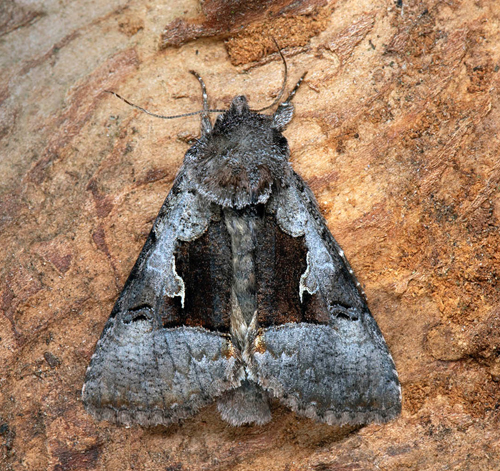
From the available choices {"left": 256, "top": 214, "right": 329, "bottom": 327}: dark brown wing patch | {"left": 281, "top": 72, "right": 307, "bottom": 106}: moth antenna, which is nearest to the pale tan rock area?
{"left": 281, "top": 72, "right": 307, "bottom": 106}: moth antenna

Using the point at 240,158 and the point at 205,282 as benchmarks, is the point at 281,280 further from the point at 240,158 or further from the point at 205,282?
the point at 240,158

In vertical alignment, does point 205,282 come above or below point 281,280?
above

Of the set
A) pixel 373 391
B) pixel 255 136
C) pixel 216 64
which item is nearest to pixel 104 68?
pixel 216 64

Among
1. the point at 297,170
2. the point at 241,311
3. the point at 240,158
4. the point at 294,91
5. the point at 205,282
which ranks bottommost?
the point at 241,311

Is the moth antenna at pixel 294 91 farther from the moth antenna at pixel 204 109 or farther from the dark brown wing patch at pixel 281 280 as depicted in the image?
the dark brown wing patch at pixel 281 280

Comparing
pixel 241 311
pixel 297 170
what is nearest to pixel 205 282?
pixel 241 311

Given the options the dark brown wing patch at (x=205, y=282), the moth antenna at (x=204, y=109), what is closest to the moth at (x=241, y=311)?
the dark brown wing patch at (x=205, y=282)
